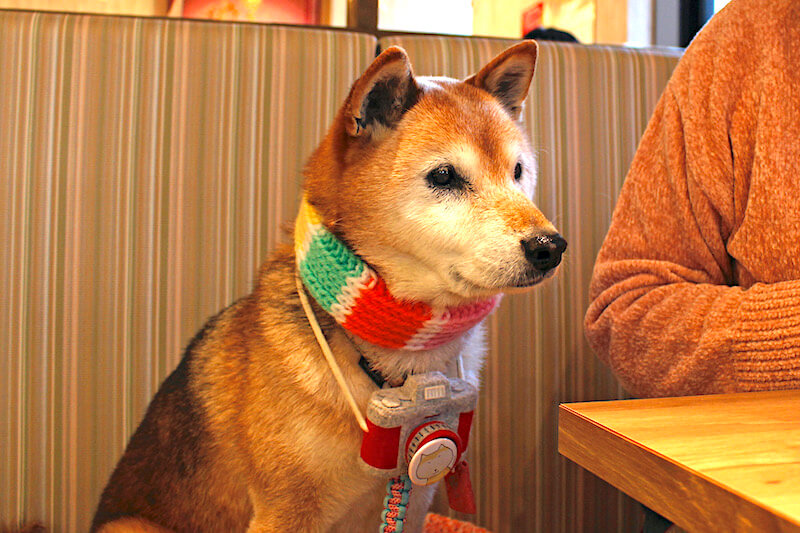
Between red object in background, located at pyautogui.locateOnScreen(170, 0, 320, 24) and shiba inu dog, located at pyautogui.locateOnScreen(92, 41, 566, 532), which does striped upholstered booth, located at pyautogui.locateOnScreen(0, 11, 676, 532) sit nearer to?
shiba inu dog, located at pyautogui.locateOnScreen(92, 41, 566, 532)

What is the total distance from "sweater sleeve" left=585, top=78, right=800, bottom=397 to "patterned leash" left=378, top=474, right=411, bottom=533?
35 centimetres

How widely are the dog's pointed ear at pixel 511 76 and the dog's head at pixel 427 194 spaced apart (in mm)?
70

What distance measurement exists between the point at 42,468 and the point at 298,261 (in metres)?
0.73

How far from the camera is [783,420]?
1.41 ft

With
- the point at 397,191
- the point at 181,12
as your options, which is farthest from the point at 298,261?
the point at 181,12

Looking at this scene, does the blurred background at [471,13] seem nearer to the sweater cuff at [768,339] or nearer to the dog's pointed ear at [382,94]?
the dog's pointed ear at [382,94]

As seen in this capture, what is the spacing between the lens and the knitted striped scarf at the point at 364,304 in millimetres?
727

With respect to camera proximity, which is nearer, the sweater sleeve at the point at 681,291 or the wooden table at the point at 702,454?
the wooden table at the point at 702,454

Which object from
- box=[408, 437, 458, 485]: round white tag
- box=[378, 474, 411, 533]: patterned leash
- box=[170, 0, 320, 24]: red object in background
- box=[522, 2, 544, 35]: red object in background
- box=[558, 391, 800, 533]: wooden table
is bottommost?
box=[378, 474, 411, 533]: patterned leash

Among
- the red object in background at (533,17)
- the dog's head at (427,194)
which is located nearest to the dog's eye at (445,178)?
the dog's head at (427,194)

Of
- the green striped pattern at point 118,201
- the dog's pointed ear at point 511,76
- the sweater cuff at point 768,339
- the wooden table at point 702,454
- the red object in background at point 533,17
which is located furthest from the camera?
the red object in background at point 533,17

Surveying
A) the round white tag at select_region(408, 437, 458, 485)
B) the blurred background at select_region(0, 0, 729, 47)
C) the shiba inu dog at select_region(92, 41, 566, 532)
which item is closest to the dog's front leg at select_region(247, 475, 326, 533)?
the shiba inu dog at select_region(92, 41, 566, 532)

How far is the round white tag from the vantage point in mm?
700

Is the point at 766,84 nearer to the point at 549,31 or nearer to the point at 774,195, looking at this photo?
the point at 774,195
